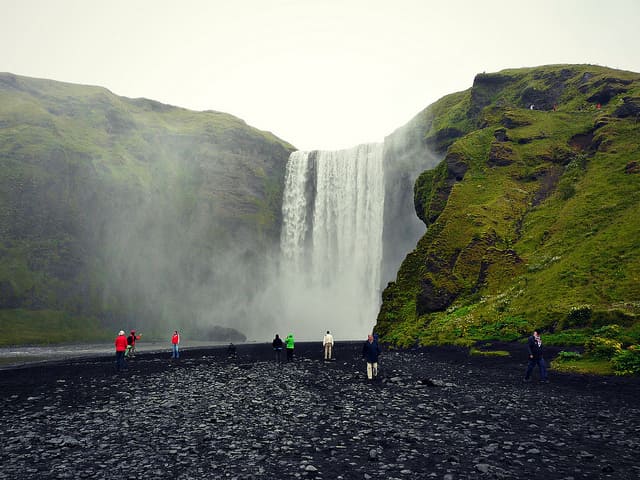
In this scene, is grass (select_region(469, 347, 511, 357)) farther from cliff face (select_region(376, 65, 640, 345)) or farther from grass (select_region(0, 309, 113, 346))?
grass (select_region(0, 309, 113, 346))

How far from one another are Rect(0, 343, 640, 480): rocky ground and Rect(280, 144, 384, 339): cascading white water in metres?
62.8

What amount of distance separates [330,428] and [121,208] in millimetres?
98113

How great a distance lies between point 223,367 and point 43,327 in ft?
199

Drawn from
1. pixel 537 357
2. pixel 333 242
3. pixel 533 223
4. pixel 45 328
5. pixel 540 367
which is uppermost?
pixel 333 242

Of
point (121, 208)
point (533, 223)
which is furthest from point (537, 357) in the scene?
point (121, 208)

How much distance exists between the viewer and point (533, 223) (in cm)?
4297

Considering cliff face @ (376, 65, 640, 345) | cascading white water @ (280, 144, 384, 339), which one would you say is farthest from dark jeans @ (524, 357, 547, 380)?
cascading white water @ (280, 144, 384, 339)

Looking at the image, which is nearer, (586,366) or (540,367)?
(540,367)

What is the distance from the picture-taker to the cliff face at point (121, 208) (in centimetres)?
8581

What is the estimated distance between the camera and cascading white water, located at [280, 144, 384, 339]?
3408 inches

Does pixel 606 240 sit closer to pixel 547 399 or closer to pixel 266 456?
pixel 547 399

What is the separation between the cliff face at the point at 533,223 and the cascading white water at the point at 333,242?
27.3 m

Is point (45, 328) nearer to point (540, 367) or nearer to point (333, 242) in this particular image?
point (333, 242)

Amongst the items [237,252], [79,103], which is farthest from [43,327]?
[79,103]
